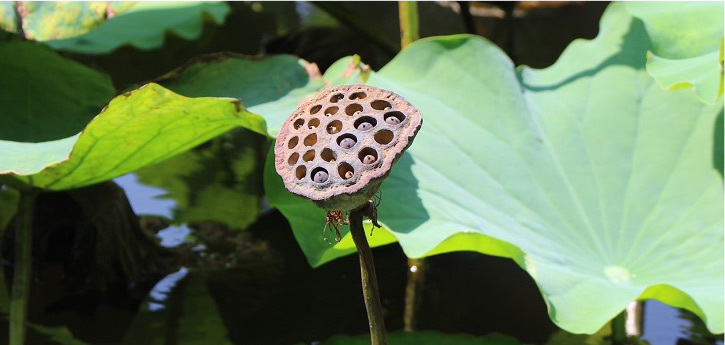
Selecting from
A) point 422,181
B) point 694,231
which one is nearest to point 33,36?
point 422,181

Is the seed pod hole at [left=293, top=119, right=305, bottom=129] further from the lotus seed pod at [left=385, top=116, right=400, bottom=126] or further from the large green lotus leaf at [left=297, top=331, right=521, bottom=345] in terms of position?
the large green lotus leaf at [left=297, top=331, right=521, bottom=345]

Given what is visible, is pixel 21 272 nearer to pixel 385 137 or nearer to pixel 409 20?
pixel 385 137

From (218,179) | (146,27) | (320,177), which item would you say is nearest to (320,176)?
(320,177)

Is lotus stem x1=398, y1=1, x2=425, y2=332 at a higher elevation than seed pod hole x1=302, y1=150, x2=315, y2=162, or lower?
lower

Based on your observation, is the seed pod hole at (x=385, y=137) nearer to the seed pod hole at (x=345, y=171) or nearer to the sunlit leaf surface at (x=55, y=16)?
the seed pod hole at (x=345, y=171)

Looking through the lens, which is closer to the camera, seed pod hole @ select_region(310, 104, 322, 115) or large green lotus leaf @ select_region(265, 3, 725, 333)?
seed pod hole @ select_region(310, 104, 322, 115)

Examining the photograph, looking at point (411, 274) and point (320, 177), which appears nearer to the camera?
point (320, 177)

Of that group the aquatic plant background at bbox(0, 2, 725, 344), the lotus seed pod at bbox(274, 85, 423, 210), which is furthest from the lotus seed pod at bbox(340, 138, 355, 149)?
the aquatic plant background at bbox(0, 2, 725, 344)
